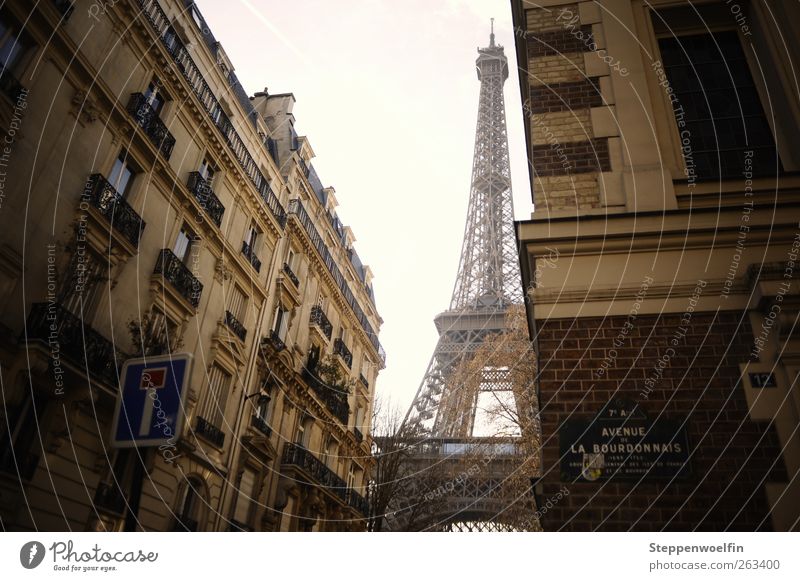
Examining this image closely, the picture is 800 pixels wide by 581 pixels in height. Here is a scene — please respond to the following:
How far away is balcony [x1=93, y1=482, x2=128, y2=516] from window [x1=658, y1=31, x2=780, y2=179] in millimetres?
7127

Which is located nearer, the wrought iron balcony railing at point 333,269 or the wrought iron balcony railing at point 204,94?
the wrought iron balcony railing at point 204,94

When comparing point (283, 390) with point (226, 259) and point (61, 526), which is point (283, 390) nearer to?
point (226, 259)

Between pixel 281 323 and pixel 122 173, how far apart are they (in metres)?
4.07

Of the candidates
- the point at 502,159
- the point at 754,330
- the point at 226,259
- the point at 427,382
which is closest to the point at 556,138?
the point at 754,330

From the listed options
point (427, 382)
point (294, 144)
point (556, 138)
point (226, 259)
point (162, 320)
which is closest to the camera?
point (556, 138)

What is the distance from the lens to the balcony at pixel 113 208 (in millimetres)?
6547

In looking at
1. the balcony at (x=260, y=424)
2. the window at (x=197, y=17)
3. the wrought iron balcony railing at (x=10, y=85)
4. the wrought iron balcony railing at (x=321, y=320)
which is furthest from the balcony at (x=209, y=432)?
the window at (x=197, y=17)

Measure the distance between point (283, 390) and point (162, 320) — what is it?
3.38 m

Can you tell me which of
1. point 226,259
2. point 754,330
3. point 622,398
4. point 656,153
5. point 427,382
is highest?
point 427,382

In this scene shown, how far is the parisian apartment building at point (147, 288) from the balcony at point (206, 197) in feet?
0.14

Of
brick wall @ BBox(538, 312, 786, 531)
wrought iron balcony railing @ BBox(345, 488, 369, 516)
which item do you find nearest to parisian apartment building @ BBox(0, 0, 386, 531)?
wrought iron balcony railing @ BBox(345, 488, 369, 516)

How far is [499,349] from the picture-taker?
61.4ft

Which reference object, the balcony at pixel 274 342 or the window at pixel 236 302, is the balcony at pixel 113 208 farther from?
the balcony at pixel 274 342

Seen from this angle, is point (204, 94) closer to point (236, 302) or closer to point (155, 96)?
point (155, 96)
